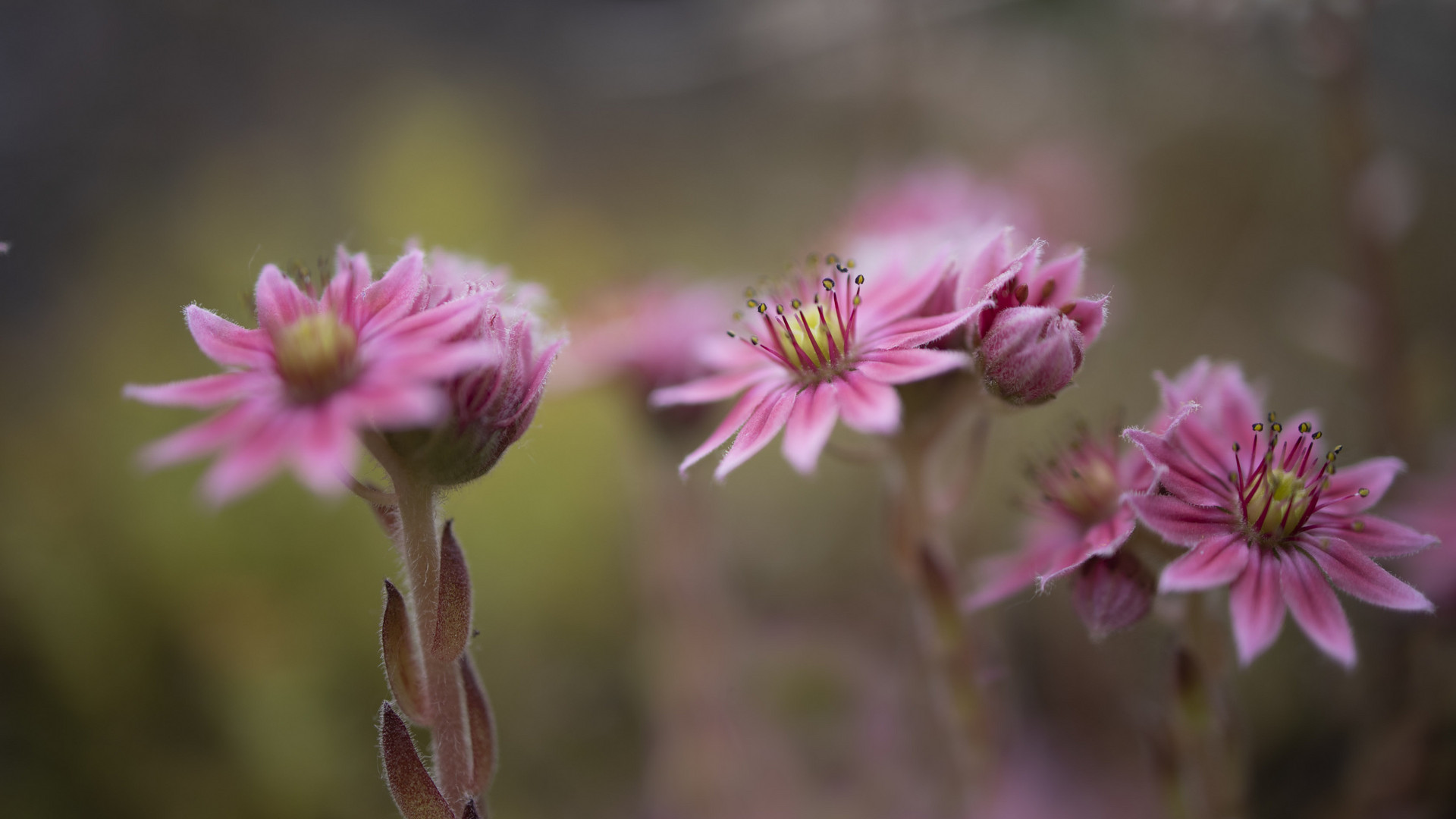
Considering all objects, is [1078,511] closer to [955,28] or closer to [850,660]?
[850,660]

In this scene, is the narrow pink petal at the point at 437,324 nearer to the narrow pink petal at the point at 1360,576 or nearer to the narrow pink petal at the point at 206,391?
the narrow pink petal at the point at 206,391

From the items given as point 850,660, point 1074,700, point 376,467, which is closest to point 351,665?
point 850,660

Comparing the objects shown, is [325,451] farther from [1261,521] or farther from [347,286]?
[1261,521]

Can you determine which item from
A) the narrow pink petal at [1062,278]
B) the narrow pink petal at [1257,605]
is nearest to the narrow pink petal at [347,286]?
the narrow pink petal at [1062,278]

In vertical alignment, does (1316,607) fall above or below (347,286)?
below

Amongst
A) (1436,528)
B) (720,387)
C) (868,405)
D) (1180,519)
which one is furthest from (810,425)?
(1436,528)

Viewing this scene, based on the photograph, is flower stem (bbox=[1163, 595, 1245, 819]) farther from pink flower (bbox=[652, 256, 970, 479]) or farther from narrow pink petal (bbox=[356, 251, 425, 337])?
narrow pink petal (bbox=[356, 251, 425, 337])
